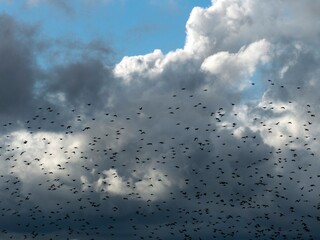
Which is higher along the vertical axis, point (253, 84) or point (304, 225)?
point (253, 84)

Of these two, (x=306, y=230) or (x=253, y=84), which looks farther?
(x=306, y=230)

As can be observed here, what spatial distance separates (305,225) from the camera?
551 feet

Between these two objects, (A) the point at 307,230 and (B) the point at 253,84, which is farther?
(A) the point at 307,230

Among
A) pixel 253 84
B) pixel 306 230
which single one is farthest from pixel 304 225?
pixel 253 84

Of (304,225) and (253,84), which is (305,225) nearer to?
(304,225)

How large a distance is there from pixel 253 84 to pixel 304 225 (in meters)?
68.3

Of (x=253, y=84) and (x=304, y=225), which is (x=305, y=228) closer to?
(x=304, y=225)

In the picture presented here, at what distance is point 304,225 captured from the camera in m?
166

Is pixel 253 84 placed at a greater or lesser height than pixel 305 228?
greater

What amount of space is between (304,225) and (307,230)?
8.79 feet

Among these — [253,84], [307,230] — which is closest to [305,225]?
[307,230]

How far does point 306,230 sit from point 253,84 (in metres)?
68.7

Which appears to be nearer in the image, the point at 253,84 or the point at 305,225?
the point at 253,84

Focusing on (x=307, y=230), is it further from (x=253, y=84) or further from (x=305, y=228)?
(x=253, y=84)
